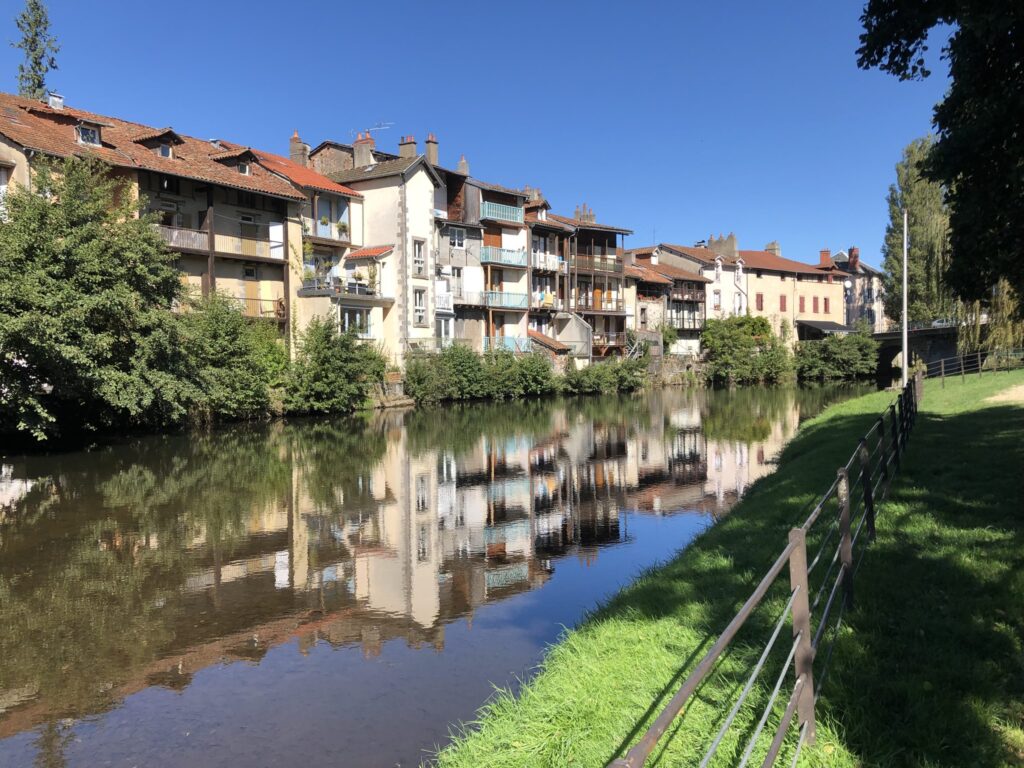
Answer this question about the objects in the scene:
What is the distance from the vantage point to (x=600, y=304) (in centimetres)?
6506

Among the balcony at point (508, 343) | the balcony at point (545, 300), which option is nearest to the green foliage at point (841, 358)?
the balcony at point (545, 300)

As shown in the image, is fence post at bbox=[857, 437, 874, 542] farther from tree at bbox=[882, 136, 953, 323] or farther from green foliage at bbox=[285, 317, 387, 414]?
tree at bbox=[882, 136, 953, 323]

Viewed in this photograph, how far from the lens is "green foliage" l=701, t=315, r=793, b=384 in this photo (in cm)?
6706

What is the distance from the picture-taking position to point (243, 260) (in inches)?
1533

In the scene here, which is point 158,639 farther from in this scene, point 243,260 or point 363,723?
point 243,260

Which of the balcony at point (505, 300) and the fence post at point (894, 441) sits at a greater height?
the balcony at point (505, 300)

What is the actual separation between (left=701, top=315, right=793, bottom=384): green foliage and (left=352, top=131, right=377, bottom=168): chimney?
114 feet

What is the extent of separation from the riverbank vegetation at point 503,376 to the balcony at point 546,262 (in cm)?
827

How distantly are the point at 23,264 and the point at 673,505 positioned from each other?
64.7 feet

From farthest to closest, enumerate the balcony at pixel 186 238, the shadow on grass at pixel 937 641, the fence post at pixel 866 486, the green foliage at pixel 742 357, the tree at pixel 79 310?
1. the green foliage at pixel 742 357
2. the balcony at pixel 186 238
3. the tree at pixel 79 310
4. the fence post at pixel 866 486
5. the shadow on grass at pixel 937 641

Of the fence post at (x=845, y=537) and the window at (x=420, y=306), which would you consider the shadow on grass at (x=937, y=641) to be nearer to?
the fence post at (x=845, y=537)

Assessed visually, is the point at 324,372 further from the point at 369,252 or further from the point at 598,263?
the point at 598,263

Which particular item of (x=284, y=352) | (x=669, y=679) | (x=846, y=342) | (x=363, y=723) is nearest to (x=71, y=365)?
(x=284, y=352)

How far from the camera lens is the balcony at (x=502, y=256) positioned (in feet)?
177
